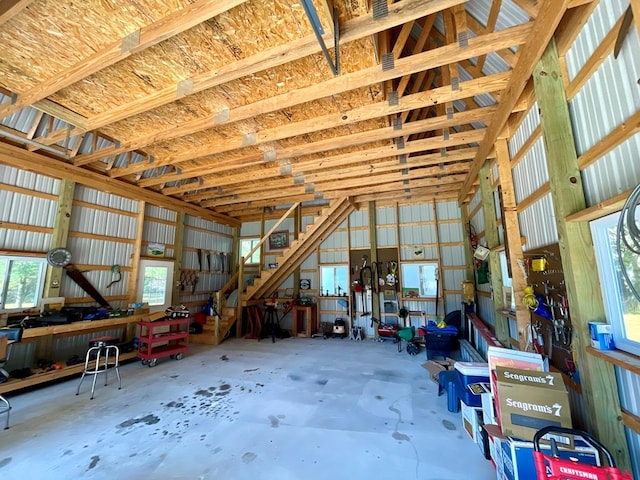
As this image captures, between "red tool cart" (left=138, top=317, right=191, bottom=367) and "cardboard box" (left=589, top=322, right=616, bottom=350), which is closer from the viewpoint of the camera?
"cardboard box" (left=589, top=322, right=616, bottom=350)

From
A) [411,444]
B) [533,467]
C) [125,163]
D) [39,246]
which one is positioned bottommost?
[411,444]

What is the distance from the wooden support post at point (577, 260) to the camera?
1846 mm

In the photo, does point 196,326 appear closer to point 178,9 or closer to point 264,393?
point 264,393

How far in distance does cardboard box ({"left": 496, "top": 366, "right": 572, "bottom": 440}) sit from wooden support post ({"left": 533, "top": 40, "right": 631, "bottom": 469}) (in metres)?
0.21

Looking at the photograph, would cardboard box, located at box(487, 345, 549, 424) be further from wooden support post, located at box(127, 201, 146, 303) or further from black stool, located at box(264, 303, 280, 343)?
wooden support post, located at box(127, 201, 146, 303)

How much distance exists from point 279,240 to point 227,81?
6.96 m

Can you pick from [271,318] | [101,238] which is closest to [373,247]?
[271,318]

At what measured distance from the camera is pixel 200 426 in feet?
10.2

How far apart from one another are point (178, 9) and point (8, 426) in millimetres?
4968

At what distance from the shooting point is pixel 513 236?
3.56 meters

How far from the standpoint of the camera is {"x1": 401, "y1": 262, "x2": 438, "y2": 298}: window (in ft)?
25.9

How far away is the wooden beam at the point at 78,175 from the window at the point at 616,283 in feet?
26.0

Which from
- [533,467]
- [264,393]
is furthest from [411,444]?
[264,393]

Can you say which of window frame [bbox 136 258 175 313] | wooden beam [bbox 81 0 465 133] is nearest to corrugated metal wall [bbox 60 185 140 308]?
window frame [bbox 136 258 175 313]
